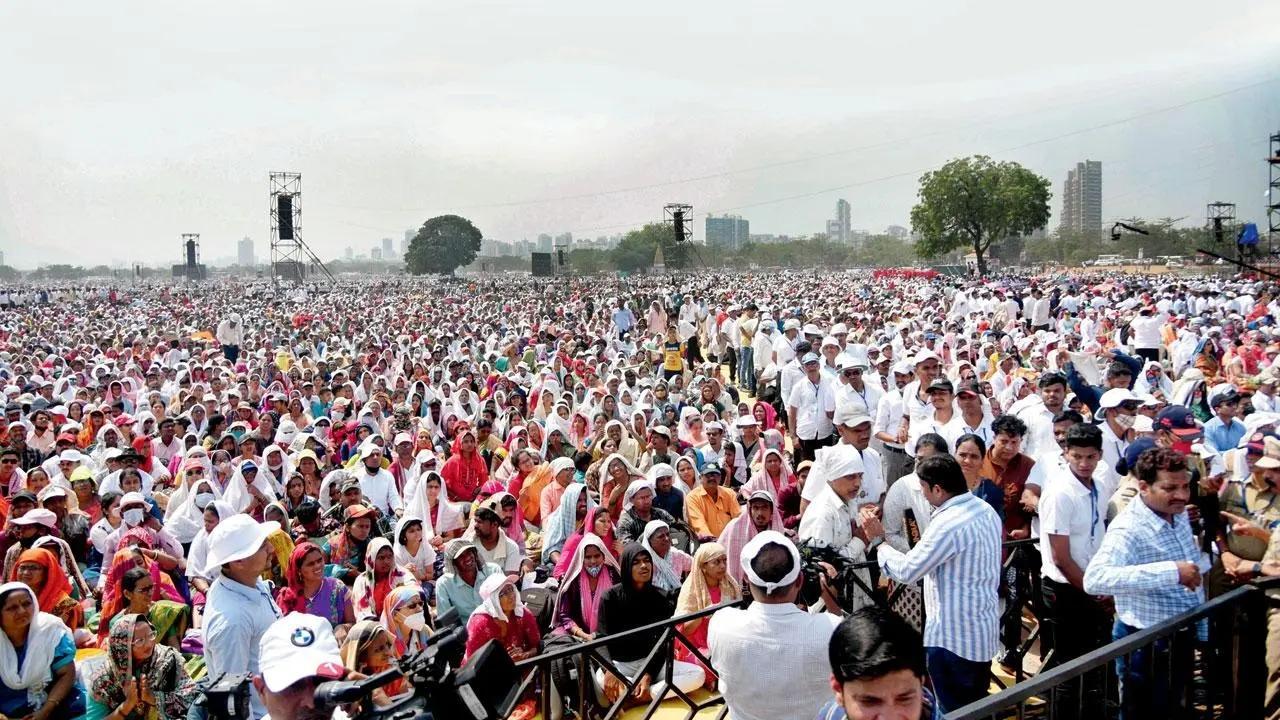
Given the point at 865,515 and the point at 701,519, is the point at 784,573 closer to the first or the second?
the point at 865,515

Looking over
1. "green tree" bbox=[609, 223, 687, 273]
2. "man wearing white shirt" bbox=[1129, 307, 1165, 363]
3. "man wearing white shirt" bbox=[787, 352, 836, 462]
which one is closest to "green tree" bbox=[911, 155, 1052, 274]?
"green tree" bbox=[609, 223, 687, 273]

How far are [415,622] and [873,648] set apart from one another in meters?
3.41

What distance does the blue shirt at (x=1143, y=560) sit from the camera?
10.8 ft

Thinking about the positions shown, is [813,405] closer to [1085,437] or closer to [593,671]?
[593,671]

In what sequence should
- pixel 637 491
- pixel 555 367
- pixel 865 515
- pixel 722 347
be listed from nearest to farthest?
1. pixel 865 515
2. pixel 637 491
3. pixel 555 367
4. pixel 722 347

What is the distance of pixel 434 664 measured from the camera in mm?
2090

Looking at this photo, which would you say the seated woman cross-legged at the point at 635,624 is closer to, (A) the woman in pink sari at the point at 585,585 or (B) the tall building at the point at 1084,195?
(A) the woman in pink sari at the point at 585,585

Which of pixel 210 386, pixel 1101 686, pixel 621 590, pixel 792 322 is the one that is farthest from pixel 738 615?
pixel 210 386

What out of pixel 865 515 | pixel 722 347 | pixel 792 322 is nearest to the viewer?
pixel 865 515

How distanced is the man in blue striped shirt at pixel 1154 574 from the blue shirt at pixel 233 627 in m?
3.21

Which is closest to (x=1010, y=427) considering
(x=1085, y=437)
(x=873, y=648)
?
(x=1085, y=437)

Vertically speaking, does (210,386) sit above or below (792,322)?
below

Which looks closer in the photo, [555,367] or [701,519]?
[701,519]

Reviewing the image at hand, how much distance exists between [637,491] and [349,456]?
14.8 feet
